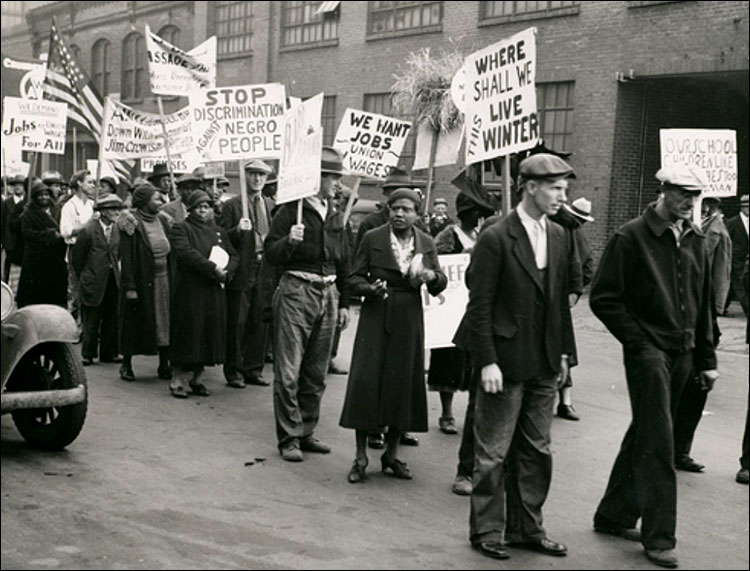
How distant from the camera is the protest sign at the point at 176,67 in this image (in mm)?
12727

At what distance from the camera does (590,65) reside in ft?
66.8

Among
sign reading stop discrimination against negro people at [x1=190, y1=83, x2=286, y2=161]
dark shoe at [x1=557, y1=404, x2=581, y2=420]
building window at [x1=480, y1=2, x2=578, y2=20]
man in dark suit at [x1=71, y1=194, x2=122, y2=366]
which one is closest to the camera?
dark shoe at [x1=557, y1=404, x2=581, y2=420]

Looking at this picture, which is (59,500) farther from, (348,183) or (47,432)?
(348,183)

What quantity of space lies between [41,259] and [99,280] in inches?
53.5

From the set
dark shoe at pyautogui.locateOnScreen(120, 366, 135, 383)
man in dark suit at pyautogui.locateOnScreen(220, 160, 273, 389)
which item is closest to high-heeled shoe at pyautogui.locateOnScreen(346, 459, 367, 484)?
man in dark suit at pyautogui.locateOnScreen(220, 160, 273, 389)

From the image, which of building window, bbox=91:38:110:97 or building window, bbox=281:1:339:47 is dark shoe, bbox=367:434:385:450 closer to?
building window, bbox=281:1:339:47

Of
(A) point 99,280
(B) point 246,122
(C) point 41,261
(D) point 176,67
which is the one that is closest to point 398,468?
(B) point 246,122

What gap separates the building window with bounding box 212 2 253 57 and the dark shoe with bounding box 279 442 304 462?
25.7 meters

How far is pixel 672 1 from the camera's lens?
18688mm

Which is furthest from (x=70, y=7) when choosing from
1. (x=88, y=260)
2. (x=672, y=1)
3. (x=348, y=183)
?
(x=88, y=260)

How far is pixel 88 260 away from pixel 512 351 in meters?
7.05

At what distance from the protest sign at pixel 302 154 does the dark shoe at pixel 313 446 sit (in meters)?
1.74

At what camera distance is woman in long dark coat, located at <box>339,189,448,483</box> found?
6801 millimetres

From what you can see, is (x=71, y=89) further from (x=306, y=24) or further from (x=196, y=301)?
(x=306, y=24)
